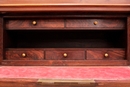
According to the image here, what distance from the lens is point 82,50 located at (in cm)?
87

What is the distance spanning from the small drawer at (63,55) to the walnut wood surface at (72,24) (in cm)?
15

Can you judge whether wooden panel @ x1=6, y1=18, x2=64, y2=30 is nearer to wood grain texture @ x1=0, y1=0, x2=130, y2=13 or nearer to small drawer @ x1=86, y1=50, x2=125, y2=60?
wood grain texture @ x1=0, y1=0, x2=130, y2=13

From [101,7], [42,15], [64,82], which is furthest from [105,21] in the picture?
[64,82]

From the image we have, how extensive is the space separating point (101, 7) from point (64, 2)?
0.68ft

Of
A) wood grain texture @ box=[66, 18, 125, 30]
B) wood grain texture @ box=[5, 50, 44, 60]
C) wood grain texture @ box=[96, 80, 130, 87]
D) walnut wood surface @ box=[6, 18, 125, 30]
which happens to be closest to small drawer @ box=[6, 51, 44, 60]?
wood grain texture @ box=[5, 50, 44, 60]

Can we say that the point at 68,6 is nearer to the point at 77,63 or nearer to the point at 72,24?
the point at 72,24

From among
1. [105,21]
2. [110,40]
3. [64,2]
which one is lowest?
[110,40]

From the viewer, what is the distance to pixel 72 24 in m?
0.87

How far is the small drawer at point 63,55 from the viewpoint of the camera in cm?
87

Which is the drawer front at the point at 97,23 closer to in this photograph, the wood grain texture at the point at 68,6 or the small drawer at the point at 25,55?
the wood grain texture at the point at 68,6

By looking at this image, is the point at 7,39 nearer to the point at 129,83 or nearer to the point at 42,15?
the point at 42,15

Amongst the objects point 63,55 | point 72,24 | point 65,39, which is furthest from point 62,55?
point 65,39

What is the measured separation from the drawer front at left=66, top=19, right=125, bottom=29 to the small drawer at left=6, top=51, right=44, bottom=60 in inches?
9.7

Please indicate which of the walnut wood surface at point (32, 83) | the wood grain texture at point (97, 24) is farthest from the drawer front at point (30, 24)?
the walnut wood surface at point (32, 83)
